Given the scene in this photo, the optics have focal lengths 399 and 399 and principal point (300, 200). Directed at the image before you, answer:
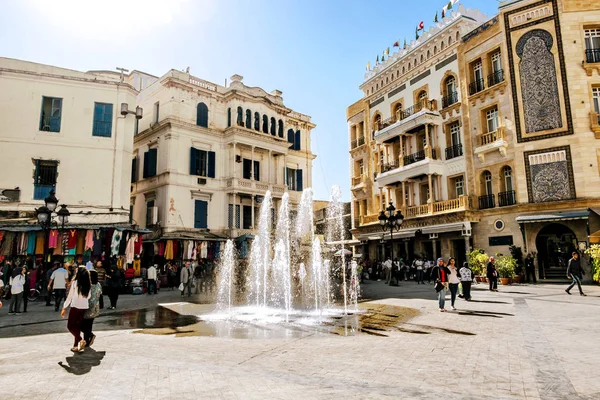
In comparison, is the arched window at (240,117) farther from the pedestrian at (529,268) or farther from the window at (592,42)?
the window at (592,42)

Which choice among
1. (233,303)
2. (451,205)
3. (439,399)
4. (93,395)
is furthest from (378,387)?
(451,205)

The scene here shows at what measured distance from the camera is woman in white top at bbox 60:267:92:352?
6968 mm

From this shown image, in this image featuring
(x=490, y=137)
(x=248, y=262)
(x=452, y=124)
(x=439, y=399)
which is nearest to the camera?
(x=439, y=399)

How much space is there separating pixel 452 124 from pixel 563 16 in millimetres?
8036

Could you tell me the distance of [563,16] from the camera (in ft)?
68.9

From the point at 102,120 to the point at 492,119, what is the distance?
2281 cm

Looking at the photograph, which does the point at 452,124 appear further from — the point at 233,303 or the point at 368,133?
the point at 233,303

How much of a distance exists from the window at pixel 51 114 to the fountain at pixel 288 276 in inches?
498

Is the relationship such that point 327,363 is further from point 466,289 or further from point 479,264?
point 479,264

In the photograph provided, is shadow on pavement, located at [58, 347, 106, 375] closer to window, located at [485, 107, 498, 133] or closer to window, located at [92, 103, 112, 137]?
window, located at [92, 103, 112, 137]

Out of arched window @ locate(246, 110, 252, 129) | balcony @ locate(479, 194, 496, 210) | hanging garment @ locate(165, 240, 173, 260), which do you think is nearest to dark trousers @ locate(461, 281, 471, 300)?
balcony @ locate(479, 194, 496, 210)

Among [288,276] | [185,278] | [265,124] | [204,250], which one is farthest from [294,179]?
[185,278]

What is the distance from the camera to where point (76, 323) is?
6980 millimetres

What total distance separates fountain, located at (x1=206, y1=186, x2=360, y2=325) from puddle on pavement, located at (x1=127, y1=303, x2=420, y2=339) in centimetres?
37
